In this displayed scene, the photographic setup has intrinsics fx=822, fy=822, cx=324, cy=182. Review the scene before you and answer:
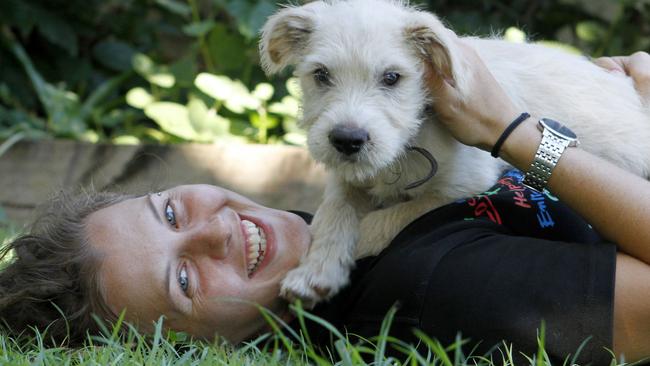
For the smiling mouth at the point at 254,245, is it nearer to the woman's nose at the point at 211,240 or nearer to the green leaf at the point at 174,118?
the woman's nose at the point at 211,240

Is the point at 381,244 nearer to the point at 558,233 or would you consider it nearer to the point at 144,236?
the point at 558,233

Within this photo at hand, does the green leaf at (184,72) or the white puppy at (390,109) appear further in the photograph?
the green leaf at (184,72)

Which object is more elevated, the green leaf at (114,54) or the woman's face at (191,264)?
the woman's face at (191,264)

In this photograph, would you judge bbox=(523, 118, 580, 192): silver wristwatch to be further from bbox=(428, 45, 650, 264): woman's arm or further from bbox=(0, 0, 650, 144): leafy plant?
bbox=(0, 0, 650, 144): leafy plant

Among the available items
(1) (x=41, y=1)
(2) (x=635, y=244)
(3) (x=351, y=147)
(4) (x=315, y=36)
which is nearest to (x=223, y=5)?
(1) (x=41, y=1)

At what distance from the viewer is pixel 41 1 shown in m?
7.71

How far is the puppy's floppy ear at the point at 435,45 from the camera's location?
9.63 ft

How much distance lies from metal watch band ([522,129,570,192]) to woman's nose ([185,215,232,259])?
1.14 m

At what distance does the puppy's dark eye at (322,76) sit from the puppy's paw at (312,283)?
69 cm

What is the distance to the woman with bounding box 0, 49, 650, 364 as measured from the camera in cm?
265

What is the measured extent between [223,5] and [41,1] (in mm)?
1773

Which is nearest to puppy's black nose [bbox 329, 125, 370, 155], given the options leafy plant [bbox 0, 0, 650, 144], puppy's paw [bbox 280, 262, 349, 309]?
puppy's paw [bbox 280, 262, 349, 309]

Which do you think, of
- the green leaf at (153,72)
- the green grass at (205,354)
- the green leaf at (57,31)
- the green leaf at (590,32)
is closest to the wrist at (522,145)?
the green grass at (205,354)

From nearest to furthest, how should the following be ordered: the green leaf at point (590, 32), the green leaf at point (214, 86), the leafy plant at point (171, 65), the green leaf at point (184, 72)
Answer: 1. the green leaf at point (214, 86)
2. the leafy plant at point (171, 65)
3. the green leaf at point (590, 32)
4. the green leaf at point (184, 72)
